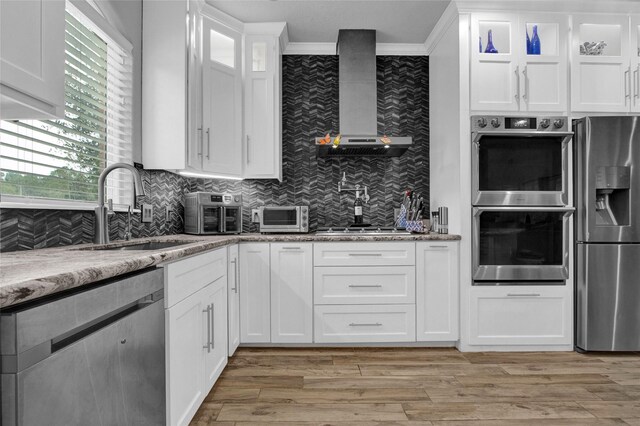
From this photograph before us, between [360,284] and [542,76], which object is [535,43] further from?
[360,284]

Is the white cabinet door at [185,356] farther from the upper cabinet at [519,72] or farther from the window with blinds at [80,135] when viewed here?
the upper cabinet at [519,72]

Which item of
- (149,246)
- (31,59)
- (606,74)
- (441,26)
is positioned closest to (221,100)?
(149,246)

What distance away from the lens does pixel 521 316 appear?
9.41 ft

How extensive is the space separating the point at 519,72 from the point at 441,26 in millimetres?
732

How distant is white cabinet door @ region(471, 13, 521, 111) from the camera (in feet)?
9.46

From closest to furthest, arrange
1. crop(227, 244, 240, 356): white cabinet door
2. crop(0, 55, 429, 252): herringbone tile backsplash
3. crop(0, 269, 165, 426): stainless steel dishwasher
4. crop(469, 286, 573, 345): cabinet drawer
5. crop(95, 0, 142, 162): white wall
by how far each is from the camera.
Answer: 1. crop(0, 269, 165, 426): stainless steel dishwasher
2. crop(95, 0, 142, 162): white wall
3. crop(227, 244, 240, 356): white cabinet door
4. crop(469, 286, 573, 345): cabinet drawer
5. crop(0, 55, 429, 252): herringbone tile backsplash

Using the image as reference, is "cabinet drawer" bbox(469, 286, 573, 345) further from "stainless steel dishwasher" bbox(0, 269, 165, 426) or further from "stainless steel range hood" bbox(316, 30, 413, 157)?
"stainless steel dishwasher" bbox(0, 269, 165, 426)

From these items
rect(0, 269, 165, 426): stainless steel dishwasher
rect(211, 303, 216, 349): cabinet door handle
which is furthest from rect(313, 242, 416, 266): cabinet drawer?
rect(0, 269, 165, 426): stainless steel dishwasher

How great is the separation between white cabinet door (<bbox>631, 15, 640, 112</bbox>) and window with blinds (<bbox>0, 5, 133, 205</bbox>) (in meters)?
3.47

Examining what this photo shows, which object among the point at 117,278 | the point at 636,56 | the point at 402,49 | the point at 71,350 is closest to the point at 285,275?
the point at 117,278

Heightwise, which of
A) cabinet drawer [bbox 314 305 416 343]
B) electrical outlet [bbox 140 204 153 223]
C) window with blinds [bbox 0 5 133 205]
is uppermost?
window with blinds [bbox 0 5 133 205]

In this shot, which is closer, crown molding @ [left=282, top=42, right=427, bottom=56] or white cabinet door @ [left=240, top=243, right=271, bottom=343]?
white cabinet door @ [left=240, top=243, right=271, bottom=343]

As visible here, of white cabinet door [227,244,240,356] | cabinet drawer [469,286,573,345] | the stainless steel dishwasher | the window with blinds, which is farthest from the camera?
cabinet drawer [469,286,573,345]

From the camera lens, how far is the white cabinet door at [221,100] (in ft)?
9.63
